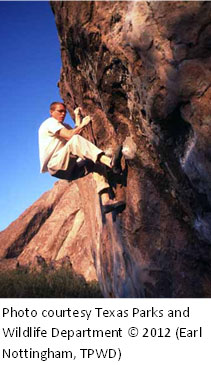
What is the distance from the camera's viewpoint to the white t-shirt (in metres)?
5.40

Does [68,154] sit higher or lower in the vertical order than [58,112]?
lower

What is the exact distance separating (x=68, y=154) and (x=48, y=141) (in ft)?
1.75

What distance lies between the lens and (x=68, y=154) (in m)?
5.12

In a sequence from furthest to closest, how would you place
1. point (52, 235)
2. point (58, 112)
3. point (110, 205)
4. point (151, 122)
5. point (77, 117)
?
point (52, 235)
point (77, 117)
point (58, 112)
point (110, 205)
point (151, 122)

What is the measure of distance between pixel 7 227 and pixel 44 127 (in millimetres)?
15648

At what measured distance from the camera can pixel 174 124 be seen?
4.05 meters

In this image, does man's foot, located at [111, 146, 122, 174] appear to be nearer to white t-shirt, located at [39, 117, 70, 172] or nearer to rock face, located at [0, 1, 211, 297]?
rock face, located at [0, 1, 211, 297]

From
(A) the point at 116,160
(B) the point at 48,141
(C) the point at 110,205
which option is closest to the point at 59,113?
(B) the point at 48,141

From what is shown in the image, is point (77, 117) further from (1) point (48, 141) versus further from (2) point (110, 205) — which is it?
(2) point (110, 205)

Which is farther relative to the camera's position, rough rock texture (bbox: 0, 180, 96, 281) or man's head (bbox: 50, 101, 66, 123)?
rough rock texture (bbox: 0, 180, 96, 281)

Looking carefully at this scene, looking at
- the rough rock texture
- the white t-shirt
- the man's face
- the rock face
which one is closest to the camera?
the rock face

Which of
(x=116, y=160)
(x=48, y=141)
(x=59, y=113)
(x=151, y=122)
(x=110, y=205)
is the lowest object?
(x=110, y=205)

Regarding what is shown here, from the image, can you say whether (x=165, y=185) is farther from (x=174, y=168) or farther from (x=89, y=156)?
(x=89, y=156)

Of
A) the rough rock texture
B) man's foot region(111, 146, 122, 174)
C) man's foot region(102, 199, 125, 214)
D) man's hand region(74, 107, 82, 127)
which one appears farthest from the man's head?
the rough rock texture
